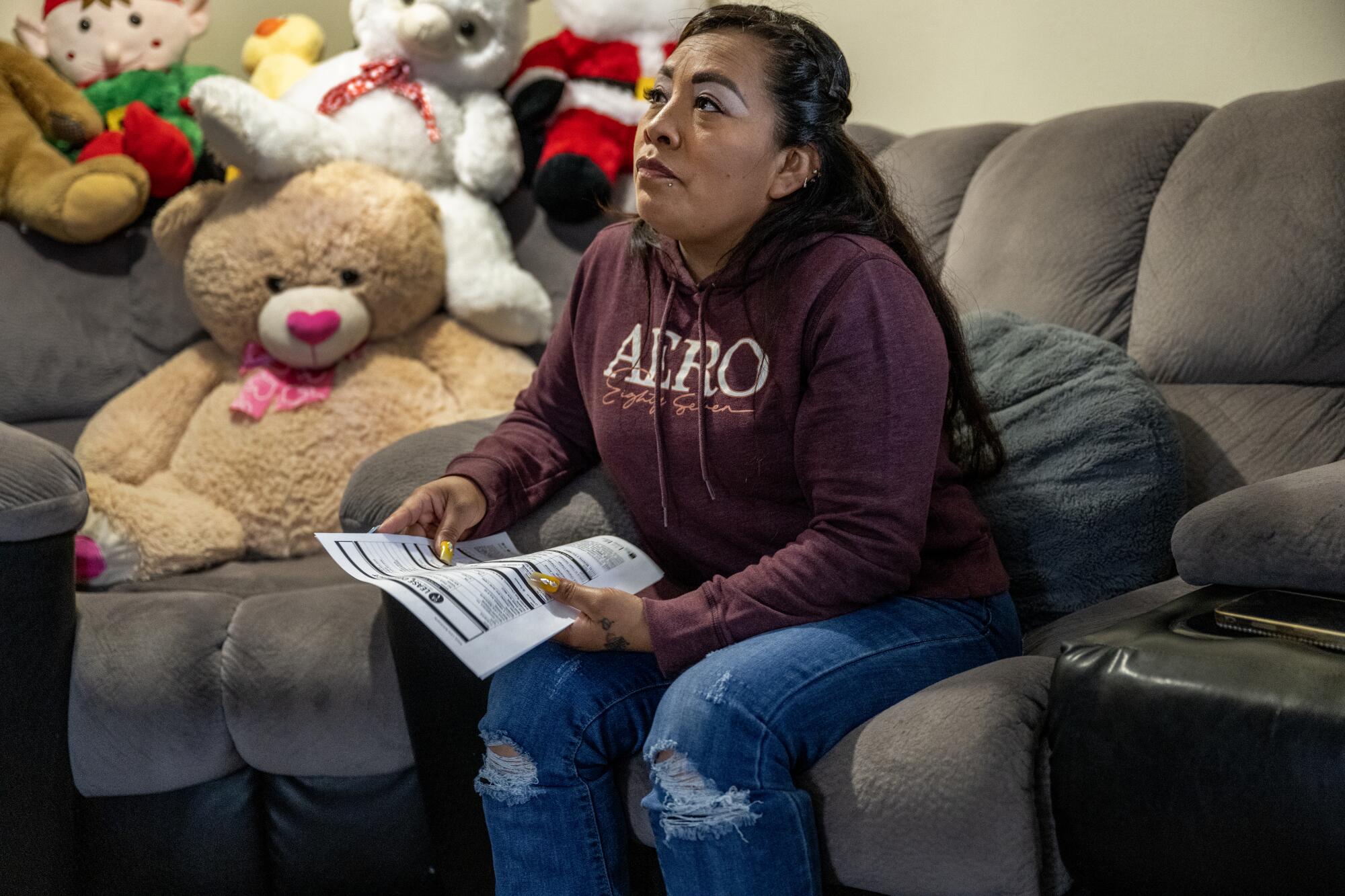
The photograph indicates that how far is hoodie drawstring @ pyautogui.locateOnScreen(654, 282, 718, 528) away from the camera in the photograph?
3.58 feet

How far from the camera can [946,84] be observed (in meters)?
2.03

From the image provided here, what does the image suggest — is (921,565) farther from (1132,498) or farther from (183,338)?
(183,338)

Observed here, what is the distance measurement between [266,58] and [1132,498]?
170 cm

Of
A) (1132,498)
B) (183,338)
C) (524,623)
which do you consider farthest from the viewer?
(183,338)

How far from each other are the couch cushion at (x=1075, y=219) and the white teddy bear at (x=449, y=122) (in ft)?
2.38

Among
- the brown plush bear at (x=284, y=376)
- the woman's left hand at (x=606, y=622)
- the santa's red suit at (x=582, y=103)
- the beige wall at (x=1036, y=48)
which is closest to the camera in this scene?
the woman's left hand at (x=606, y=622)

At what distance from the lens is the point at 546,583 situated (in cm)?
95

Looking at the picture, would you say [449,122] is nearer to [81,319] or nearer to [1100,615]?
[81,319]

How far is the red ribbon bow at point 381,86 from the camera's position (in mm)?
1875

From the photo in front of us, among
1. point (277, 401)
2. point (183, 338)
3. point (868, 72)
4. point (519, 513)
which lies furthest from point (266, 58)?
point (519, 513)

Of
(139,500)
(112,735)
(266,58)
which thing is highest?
(266,58)

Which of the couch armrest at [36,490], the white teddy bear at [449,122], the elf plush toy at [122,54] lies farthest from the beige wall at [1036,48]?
the couch armrest at [36,490]

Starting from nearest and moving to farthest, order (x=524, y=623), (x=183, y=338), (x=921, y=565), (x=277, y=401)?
(x=524, y=623) < (x=921, y=565) < (x=277, y=401) < (x=183, y=338)

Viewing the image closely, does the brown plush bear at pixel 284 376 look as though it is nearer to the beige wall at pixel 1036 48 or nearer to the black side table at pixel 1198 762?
the beige wall at pixel 1036 48
